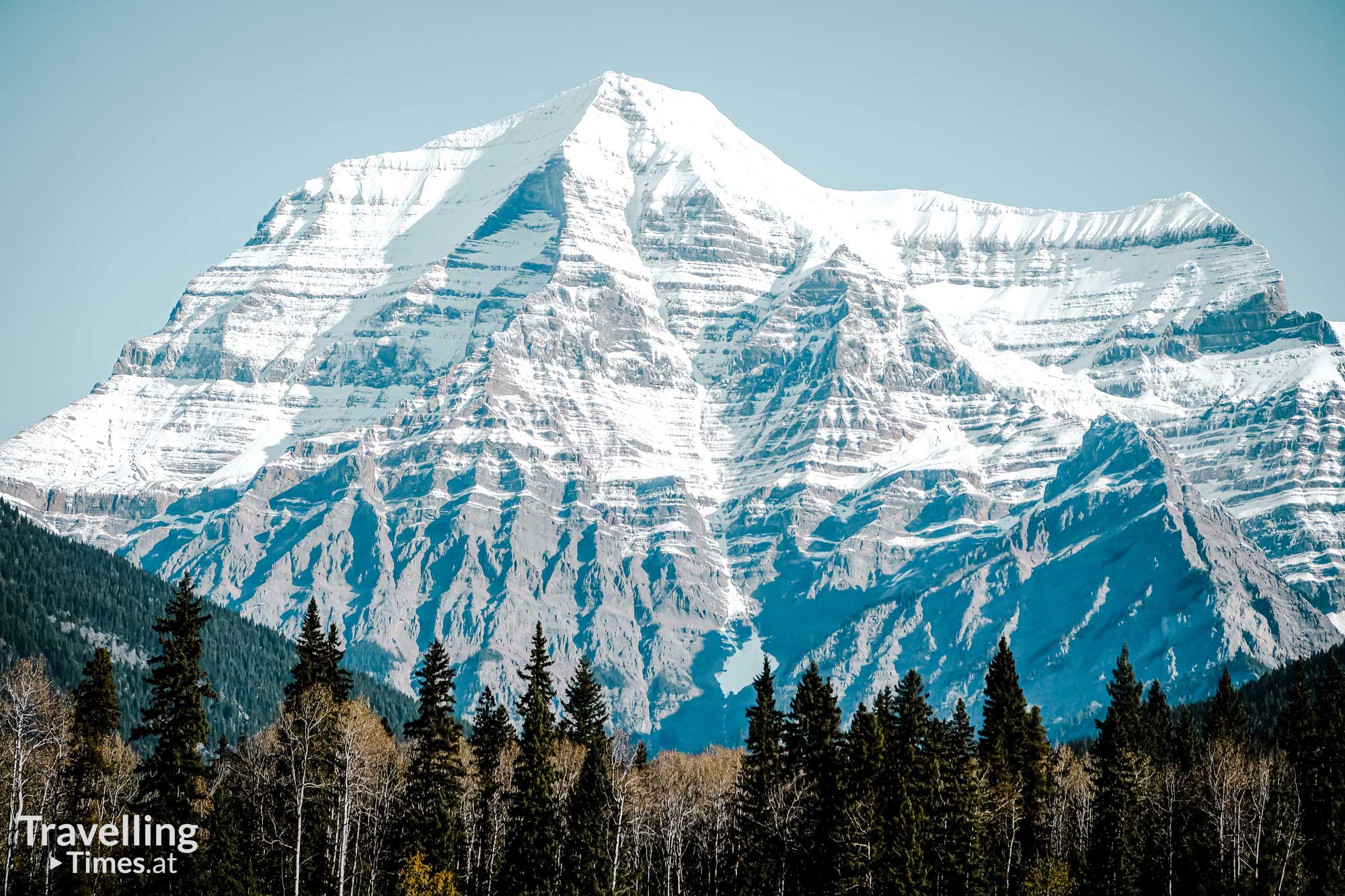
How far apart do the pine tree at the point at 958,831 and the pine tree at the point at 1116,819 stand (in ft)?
34.4

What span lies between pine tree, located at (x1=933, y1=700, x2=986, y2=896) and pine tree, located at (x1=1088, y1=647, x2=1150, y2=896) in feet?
34.4

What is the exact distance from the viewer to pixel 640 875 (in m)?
122

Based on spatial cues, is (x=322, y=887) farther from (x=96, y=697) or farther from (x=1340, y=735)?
(x=1340, y=735)

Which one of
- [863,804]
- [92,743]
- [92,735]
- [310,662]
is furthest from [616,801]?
[92,735]

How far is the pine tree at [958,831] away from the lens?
10931 centimetres

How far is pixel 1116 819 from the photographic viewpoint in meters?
120

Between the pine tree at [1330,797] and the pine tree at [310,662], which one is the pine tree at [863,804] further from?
the pine tree at [1330,797]

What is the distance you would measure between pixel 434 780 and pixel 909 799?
90.7 feet

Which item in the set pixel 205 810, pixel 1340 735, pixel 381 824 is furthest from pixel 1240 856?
pixel 205 810

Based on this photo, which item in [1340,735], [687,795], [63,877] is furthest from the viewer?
[687,795]

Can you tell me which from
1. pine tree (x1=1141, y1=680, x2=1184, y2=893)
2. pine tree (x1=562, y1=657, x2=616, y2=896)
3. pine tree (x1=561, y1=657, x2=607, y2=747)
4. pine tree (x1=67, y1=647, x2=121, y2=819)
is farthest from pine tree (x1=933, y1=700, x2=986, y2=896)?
pine tree (x1=67, y1=647, x2=121, y2=819)

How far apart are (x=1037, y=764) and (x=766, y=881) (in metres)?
21.0

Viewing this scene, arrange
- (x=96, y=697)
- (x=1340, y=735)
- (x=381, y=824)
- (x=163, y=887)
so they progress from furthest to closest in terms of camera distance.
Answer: (x=1340, y=735) < (x=381, y=824) < (x=96, y=697) < (x=163, y=887)

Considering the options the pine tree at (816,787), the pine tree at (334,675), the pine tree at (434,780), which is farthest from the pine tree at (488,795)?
the pine tree at (816,787)
